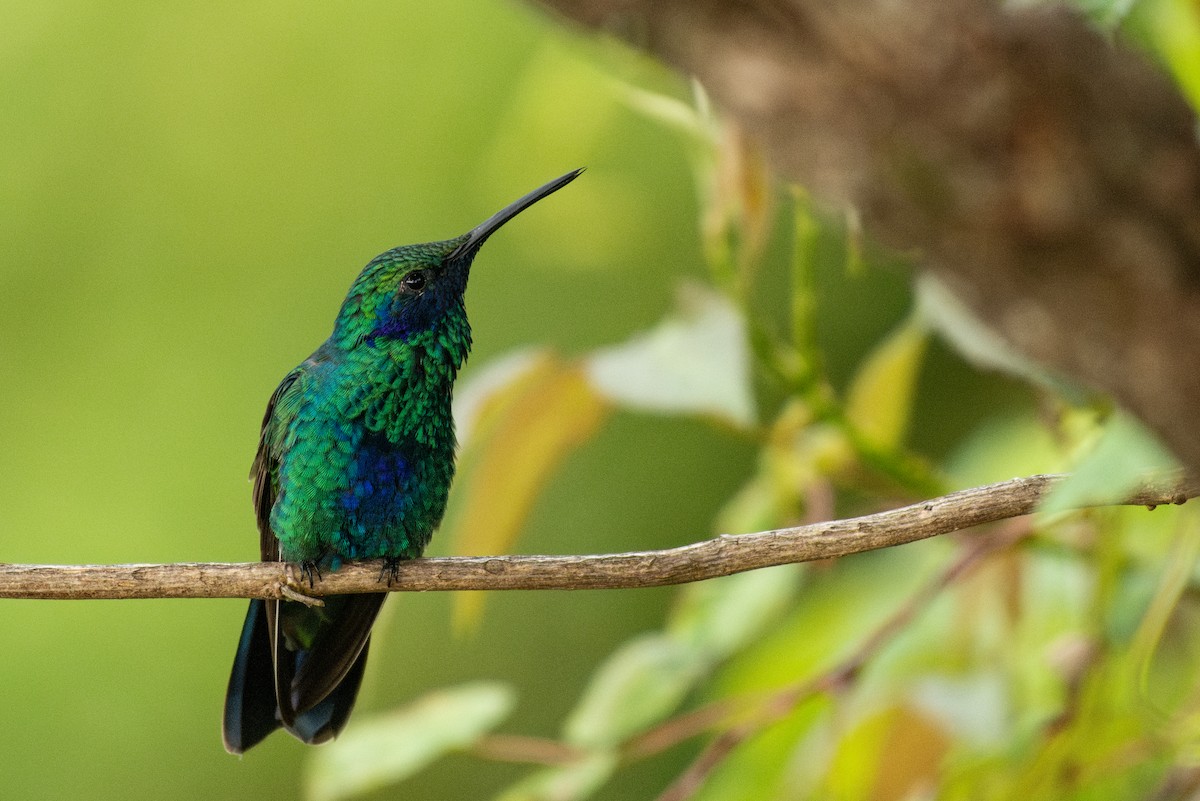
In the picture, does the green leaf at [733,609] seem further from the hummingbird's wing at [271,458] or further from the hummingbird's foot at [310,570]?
the hummingbird's wing at [271,458]

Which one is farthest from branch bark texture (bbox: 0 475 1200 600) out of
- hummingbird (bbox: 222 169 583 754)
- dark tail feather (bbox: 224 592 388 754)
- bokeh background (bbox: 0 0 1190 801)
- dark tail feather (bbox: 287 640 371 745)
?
bokeh background (bbox: 0 0 1190 801)

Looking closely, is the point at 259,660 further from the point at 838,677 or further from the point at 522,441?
the point at 838,677

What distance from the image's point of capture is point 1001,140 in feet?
1.60

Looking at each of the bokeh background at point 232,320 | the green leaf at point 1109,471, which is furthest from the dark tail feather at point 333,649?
the bokeh background at point 232,320

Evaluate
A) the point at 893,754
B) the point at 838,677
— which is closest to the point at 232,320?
the point at 893,754

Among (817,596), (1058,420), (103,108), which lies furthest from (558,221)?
(103,108)

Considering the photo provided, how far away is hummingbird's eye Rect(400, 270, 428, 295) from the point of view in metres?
2.59

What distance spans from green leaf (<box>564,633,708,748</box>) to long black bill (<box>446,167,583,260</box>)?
0.76 metres

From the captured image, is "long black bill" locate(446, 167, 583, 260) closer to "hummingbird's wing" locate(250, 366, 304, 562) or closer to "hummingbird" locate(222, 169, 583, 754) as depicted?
"hummingbird" locate(222, 169, 583, 754)

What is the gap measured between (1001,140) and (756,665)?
6.68ft

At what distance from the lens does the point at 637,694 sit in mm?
1864

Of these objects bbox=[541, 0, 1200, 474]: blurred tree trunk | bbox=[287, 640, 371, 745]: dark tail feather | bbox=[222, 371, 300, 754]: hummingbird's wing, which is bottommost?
bbox=[287, 640, 371, 745]: dark tail feather

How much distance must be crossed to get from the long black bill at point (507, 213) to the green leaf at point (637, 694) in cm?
76

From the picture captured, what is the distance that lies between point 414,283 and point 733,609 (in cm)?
101
